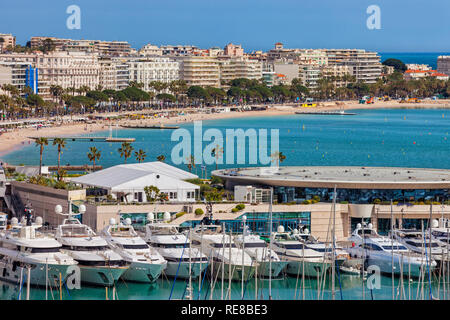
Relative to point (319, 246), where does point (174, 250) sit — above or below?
above

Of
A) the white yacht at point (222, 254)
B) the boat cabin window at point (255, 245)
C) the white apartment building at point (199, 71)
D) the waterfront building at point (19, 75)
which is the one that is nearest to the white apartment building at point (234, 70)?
the white apartment building at point (199, 71)

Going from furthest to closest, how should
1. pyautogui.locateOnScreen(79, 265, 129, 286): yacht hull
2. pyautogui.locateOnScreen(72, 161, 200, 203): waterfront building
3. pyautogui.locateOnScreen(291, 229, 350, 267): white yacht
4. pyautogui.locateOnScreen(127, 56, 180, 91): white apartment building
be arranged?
1. pyautogui.locateOnScreen(127, 56, 180, 91): white apartment building
2. pyautogui.locateOnScreen(72, 161, 200, 203): waterfront building
3. pyautogui.locateOnScreen(291, 229, 350, 267): white yacht
4. pyautogui.locateOnScreen(79, 265, 129, 286): yacht hull

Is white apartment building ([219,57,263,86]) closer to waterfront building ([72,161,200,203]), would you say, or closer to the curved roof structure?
the curved roof structure

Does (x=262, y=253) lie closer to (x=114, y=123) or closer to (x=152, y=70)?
(x=114, y=123)

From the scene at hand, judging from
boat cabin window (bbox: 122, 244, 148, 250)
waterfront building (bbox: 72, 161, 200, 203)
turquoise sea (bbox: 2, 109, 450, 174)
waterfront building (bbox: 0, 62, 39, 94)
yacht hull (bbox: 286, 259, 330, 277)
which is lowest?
turquoise sea (bbox: 2, 109, 450, 174)

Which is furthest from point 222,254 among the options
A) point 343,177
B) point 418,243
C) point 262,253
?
point 343,177

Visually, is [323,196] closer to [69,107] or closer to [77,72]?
[69,107]

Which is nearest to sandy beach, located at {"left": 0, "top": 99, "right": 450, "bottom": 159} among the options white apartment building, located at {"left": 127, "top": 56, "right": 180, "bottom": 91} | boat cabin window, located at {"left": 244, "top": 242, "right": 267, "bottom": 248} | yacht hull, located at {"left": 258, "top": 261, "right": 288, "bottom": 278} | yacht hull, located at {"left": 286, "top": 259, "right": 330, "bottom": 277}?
white apartment building, located at {"left": 127, "top": 56, "right": 180, "bottom": 91}

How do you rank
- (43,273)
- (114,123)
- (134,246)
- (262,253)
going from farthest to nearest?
(114,123) < (134,246) < (262,253) < (43,273)
